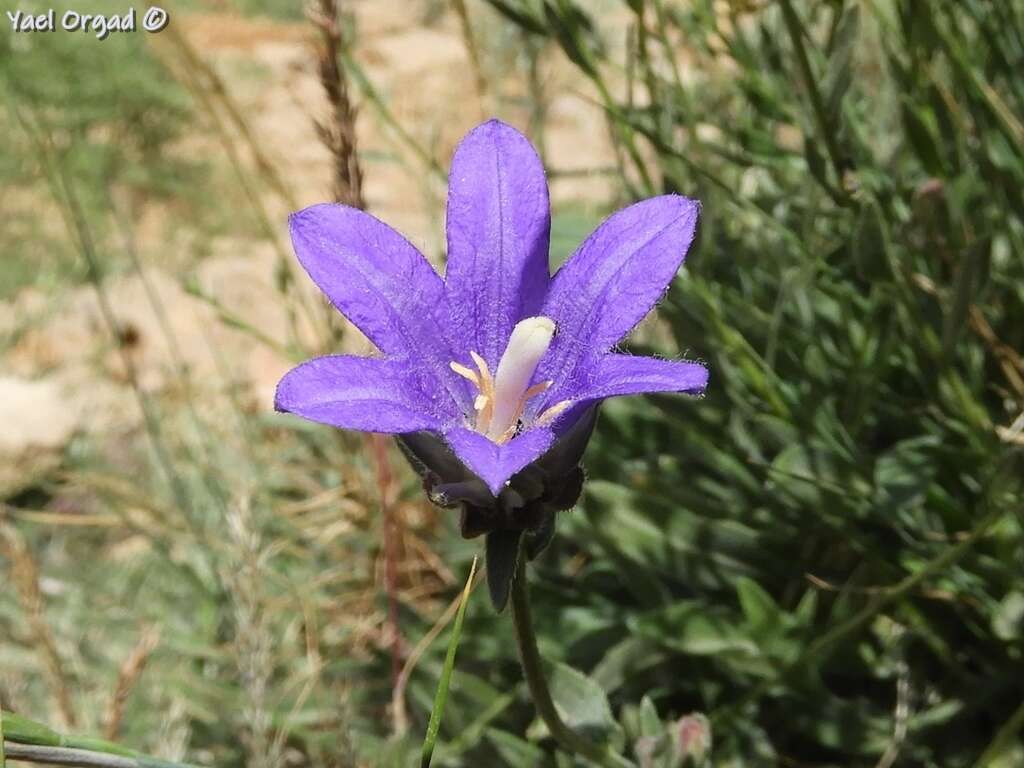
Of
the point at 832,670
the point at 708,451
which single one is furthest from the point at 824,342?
the point at 832,670

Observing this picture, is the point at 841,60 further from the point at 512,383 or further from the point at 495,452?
the point at 495,452

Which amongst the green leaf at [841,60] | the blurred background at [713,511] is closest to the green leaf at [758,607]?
the blurred background at [713,511]

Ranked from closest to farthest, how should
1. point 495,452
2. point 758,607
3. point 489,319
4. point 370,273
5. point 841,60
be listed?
point 495,452 < point 370,273 < point 489,319 < point 841,60 < point 758,607

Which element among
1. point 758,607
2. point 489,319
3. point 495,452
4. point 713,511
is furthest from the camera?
point 713,511

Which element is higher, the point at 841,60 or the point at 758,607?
the point at 841,60

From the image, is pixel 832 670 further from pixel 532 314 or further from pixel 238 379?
pixel 238 379

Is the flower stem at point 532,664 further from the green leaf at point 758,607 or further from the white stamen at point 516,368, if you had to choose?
→ the green leaf at point 758,607

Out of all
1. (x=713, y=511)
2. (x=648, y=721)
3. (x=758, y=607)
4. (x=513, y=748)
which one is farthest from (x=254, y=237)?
(x=648, y=721)
